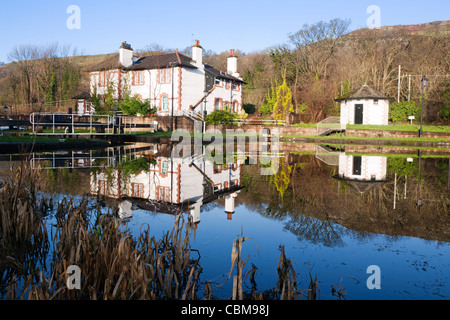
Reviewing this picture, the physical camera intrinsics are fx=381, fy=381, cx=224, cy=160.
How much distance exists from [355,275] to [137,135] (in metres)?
24.1

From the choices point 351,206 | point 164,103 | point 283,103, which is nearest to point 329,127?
point 283,103

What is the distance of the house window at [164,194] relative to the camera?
25.8 feet

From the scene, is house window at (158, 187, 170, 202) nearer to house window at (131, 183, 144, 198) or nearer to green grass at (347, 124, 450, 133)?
house window at (131, 183, 144, 198)

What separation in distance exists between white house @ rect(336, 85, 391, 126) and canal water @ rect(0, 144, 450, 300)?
21.2m

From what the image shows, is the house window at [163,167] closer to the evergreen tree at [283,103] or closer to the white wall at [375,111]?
the white wall at [375,111]

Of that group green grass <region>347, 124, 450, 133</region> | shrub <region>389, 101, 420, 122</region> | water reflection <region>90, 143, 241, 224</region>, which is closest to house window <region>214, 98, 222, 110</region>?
green grass <region>347, 124, 450, 133</region>

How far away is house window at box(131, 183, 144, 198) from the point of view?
317 inches

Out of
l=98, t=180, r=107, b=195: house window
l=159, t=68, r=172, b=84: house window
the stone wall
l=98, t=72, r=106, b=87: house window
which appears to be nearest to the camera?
l=98, t=180, r=107, b=195: house window

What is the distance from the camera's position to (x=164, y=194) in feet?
27.2

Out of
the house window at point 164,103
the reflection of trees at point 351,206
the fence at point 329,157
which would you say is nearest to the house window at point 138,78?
the house window at point 164,103

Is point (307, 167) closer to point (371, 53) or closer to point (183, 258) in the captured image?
point (183, 258)

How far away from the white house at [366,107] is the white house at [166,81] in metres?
13.5

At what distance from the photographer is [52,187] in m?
8.71
